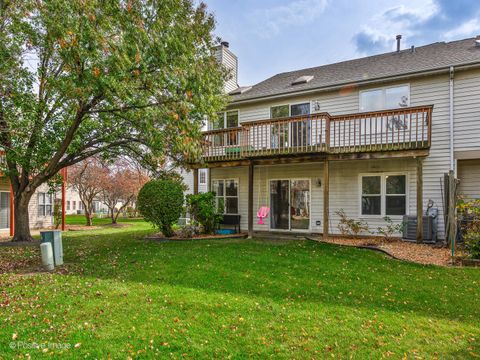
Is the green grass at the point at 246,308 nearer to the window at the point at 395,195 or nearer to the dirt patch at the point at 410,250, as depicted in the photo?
the dirt patch at the point at 410,250

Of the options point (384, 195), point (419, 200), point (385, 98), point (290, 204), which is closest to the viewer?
point (419, 200)

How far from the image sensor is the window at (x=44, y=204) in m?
19.6

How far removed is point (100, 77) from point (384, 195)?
9.81 metres

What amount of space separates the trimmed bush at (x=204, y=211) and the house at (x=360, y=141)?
1452 millimetres

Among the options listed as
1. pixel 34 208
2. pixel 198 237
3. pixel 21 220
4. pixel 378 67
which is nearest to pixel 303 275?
pixel 198 237

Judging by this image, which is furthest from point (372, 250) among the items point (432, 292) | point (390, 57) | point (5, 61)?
point (5, 61)

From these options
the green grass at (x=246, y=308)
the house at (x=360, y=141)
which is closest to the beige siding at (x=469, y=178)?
the house at (x=360, y=141)

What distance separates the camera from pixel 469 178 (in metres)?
10.8

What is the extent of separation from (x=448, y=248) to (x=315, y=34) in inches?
459

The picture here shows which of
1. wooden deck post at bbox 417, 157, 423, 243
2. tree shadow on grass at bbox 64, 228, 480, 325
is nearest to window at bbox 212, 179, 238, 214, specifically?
tree shadow on grass at bbox 64, 228, 480, 325

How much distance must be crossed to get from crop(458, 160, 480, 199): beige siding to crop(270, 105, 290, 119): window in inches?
258

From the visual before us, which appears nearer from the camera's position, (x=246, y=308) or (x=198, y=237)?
(x=246, y=308)

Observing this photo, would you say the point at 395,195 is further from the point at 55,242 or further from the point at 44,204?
the point at 44,204

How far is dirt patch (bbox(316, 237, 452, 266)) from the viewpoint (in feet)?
25.4
